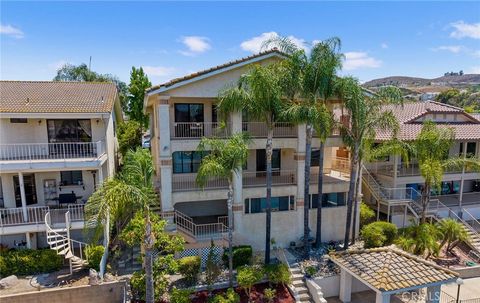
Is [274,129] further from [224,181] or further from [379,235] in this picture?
[379,235]

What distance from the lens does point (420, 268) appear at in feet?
53.8

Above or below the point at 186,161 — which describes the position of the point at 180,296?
below

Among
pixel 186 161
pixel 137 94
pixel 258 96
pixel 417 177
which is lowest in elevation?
pixel 417 177

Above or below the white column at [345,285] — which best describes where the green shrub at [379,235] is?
above

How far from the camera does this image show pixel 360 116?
1891cm

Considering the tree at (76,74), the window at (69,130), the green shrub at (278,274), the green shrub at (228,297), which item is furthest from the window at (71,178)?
the tree at (76,74)

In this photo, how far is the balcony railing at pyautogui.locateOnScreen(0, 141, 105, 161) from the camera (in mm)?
18358

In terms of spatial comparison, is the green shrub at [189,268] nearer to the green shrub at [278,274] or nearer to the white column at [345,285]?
the green shrub at [278,274]

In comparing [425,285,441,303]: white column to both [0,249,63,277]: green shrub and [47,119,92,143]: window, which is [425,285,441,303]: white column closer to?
[0,249,63,277]: green shrub

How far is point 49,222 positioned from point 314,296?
15.4 meters

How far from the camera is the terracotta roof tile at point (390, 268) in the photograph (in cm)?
1540

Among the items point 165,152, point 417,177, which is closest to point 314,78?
point 165,152

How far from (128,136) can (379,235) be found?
26323 mm

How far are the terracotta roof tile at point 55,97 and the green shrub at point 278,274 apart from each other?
1372 cm
